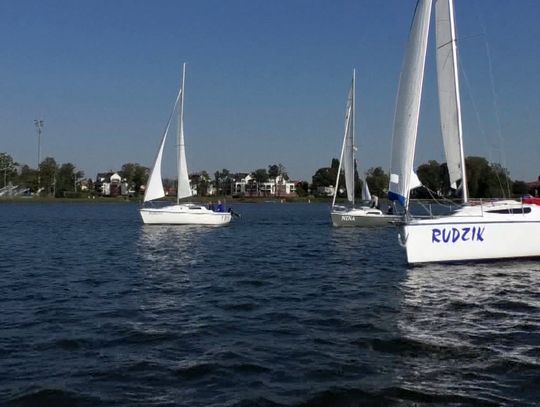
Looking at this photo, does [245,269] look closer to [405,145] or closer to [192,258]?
[192,258]

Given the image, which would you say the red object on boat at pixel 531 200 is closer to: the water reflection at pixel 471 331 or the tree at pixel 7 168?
the water reflection at pixel 471 331

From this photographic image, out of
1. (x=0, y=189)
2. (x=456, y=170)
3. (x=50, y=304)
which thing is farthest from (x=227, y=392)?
(x=0, y=189)

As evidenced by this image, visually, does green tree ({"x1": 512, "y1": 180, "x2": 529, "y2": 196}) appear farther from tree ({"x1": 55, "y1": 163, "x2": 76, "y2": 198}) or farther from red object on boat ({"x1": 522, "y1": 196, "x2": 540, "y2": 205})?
tree ({"x1": 55, "y1": 163, "x2": 76, "y2": 198})

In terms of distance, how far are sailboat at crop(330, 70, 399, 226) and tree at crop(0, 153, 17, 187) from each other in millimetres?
147469

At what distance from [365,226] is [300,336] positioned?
125ft

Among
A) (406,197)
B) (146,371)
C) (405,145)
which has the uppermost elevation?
(405,145)

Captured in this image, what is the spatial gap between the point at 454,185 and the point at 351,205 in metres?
30.4

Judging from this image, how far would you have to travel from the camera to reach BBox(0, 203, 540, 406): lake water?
8305 mm

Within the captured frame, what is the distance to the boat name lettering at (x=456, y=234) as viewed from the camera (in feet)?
68.7

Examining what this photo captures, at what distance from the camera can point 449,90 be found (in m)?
23.7

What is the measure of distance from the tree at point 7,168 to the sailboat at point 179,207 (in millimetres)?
141194

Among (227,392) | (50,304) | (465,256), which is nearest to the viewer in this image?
(227,392)

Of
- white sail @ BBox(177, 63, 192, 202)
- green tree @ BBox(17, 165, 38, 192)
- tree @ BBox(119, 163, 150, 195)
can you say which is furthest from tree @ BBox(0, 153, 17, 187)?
white sail @ BBox(177, 63, 192, 202)

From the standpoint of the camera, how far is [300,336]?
11.4 m
